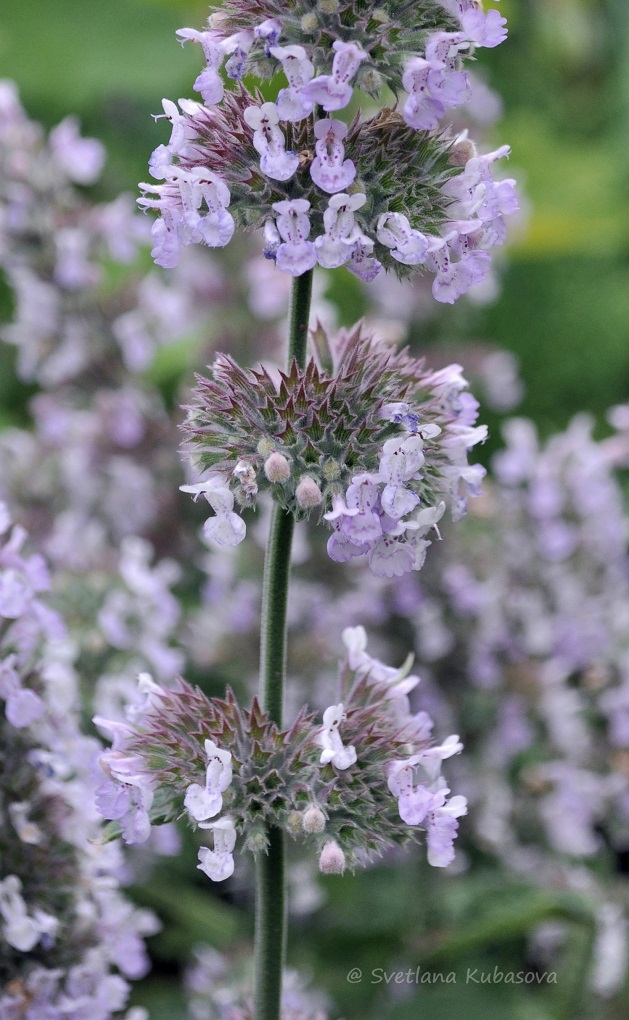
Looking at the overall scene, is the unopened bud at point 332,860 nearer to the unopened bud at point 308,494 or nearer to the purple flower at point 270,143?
the unopened bud at point 308,494

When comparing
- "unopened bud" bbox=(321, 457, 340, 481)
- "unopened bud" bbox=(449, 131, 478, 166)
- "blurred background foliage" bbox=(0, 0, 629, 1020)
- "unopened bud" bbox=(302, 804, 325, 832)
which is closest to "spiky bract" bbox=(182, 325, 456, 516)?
"unopened bud" bbox=(321, 457, 340, 481)

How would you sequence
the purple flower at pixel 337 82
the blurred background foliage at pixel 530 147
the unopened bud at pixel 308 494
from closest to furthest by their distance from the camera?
1. the purple flower at pixel 337 82
2. the unopened bud at pixel 308 494
3. the blurred background foliage at pixel 530 147

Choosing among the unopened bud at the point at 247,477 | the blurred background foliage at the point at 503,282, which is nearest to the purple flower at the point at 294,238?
the unopened bud at the point at 247,477

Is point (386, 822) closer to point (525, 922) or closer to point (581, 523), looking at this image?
point (525, 922)

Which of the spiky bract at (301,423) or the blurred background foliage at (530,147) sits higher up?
the blurred background foliage at (530,147)

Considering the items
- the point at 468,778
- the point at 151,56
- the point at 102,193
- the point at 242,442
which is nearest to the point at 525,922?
the point at 468,778

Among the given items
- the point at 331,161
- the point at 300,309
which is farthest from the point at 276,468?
the point at 331,161

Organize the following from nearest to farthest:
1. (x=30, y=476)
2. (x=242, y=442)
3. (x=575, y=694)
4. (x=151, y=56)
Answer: (x=242, y=442), (x=575, y=694), (x=30, y=476), (x=151, y=56)
